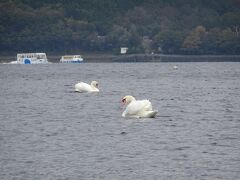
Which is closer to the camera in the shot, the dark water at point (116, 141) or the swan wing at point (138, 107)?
the dark water at point (116, 141)

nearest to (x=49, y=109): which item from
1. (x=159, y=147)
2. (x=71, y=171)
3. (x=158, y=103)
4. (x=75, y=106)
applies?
(x=75, y=106)

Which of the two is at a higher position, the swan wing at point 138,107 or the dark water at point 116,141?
the swan wing at point 138,107

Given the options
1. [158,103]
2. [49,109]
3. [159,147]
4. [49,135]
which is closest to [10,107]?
[49,109]

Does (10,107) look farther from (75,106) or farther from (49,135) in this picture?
(49,135)

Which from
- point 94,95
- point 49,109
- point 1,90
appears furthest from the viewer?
point 1,90

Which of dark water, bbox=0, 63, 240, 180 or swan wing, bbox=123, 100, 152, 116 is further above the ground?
swan wing, bbox=123, 100, 152, 116

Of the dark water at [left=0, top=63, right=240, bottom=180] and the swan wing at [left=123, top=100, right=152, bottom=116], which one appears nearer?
the dark water at [left=0, top=63, right=240, bottom=180]

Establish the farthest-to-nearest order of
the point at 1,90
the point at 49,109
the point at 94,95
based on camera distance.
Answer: the point at 1,90 < the point at 94,95 < the point at 49,109

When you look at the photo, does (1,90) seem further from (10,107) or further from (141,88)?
(10,107)

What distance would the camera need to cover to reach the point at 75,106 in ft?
213

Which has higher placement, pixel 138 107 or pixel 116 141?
pixel 138 107

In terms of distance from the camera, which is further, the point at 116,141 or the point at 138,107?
the point at 138,107

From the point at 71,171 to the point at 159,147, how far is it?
19.9 feet

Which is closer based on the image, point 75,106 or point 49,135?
point 49,135
